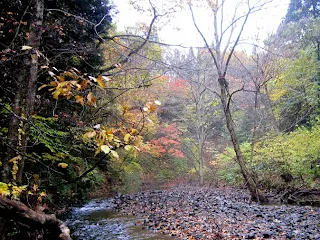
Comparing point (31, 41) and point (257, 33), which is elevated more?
point (257, 33)

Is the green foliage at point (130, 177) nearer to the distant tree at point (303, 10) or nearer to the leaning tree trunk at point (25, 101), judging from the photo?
the leaning tree trunk at point (25, 101)

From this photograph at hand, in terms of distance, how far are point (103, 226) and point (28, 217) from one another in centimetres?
437

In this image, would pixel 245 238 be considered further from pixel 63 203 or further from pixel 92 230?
pixel 63 203

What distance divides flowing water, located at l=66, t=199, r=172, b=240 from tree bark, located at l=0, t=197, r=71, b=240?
2.99 m

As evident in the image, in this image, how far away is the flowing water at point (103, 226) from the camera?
5716 mm

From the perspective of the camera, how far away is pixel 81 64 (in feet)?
30.5

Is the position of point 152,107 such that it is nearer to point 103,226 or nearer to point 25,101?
point 25,101

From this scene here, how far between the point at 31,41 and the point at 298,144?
38.2ft

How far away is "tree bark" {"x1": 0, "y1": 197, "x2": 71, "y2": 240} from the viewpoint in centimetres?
248

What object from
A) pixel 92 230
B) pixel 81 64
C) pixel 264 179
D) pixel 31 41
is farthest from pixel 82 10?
pixel 264 179

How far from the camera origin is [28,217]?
2.66 metres

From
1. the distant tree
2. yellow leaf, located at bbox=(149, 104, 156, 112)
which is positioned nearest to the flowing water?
yellow leaf, located at bbox=(149, 104, 156, 112)

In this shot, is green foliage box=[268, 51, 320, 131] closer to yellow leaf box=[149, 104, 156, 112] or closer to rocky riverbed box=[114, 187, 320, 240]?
rocky riverbed box=[114, 187, 320, 240]

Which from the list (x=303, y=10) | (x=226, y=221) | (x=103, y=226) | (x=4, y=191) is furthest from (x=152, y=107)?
(x=303, y=10)
